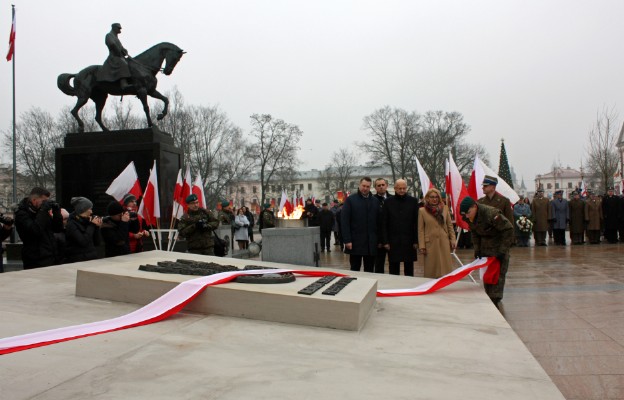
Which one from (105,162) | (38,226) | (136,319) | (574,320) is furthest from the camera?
(105,162)

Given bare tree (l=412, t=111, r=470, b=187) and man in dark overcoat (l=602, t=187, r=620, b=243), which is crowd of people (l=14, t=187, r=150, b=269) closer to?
man in dark overcoat (l=602, t=187, r=620, b=243)

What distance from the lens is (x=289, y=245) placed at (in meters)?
9.39

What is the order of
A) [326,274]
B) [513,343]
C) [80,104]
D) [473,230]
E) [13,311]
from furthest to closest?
[80,104], [473,230], [326,274], [13,311], [513,343]

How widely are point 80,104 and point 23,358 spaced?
438 inches

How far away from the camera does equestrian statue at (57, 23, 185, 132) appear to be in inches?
498

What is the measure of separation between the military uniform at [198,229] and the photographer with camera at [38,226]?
83.8 inches

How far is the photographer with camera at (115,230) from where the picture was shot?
729 cm

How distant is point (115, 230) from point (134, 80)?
21.6 feet

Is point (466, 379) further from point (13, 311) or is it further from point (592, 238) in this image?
point (592, 238)

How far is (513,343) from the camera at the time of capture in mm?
3803

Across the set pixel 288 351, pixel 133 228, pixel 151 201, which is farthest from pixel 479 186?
pixel 288 351

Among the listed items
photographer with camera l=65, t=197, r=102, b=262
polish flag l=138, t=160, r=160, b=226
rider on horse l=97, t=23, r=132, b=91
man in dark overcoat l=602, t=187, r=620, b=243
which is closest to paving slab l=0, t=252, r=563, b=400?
photographer with camera l=65, t=197, r=102, b=262

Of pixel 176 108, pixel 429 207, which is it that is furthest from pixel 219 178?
pixel 429 207

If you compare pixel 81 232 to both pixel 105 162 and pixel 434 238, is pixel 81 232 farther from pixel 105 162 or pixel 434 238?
pixel 105 162
